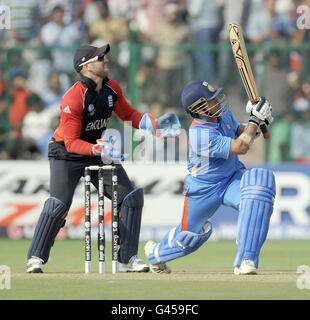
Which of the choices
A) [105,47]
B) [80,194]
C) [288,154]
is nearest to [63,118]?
[105,47]

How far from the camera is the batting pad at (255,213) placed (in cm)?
792

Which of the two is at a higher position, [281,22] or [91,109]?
[281,22]

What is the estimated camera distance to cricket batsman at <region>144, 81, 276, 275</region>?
7957mm

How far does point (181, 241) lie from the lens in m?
8.50

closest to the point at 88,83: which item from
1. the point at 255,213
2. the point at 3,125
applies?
the point at 255,213

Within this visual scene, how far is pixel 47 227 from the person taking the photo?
28.3 feet

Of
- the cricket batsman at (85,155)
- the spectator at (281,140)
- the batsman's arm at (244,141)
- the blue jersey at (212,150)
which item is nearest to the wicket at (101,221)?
the cricket batsman at (85,155)

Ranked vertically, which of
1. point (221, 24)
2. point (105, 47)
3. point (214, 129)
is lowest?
point (214, 129)

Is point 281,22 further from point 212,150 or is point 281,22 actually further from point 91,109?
point 212,150

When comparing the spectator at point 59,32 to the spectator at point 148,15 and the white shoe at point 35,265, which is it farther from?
the white shoe at point 35,265

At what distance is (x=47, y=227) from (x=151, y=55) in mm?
6401
